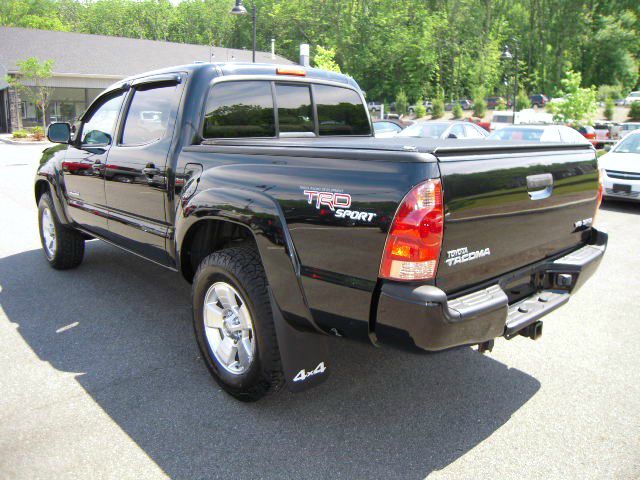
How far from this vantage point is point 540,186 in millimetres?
2943

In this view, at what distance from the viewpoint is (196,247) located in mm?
3748

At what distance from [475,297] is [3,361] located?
125 inches

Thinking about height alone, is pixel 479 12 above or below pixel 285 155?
above

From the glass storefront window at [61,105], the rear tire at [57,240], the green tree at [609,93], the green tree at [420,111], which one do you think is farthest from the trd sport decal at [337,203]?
the green tree at [609,93]

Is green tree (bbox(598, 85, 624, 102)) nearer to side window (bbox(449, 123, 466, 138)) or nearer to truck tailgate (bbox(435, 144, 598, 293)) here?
side window (bbox(449, 123, 466, 138))

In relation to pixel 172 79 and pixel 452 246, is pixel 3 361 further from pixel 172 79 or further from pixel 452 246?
pixel 452 246

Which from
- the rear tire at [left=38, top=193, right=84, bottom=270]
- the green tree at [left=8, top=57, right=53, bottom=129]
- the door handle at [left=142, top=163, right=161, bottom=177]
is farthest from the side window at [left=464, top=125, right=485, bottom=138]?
the green tree at [left=8, top=57, right=53, bottom=129]

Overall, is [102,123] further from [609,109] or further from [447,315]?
[609,109]

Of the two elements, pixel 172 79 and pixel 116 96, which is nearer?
pixel 172 79

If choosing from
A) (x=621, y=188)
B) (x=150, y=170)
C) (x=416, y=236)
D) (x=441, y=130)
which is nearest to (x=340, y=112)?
(x=150, y=170)

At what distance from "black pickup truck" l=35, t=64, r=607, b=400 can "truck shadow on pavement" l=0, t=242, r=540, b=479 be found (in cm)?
27

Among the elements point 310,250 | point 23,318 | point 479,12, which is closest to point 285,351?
point 310,250

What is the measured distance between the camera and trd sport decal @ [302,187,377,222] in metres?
→ 2.45

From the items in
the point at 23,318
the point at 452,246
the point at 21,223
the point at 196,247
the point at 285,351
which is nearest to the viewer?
the point at 452,246
